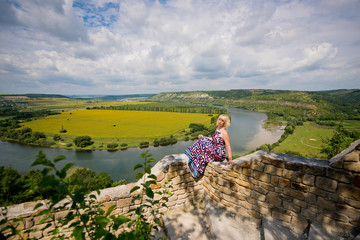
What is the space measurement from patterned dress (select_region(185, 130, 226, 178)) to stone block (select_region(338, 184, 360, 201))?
2139 mm

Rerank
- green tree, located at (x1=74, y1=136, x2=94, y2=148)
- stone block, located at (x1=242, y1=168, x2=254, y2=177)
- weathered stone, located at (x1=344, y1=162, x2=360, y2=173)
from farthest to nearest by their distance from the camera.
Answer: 1. green tree, located at (x1=74, y1=136, x2=94, y2=148)
2. stone block, located at (x1=242, y1=168, x2=254, y2=177)
3. weathered stone, located at (x1=344, y1=162, x2=360, y2=173)

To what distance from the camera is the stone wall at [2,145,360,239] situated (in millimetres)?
2500

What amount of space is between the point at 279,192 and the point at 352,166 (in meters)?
1.22

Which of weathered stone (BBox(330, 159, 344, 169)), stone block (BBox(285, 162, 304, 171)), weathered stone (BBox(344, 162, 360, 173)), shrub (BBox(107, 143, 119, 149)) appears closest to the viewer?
weathered stone (BBox(344, 162, 360, 173))

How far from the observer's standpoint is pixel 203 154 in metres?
4.10

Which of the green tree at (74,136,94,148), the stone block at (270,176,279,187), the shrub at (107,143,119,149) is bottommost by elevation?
the shrub at (107,143,119,149)

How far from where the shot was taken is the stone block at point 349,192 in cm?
240

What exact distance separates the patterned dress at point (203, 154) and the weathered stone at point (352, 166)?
215 centimetres

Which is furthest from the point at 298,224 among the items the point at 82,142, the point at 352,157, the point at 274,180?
the point at 82,142

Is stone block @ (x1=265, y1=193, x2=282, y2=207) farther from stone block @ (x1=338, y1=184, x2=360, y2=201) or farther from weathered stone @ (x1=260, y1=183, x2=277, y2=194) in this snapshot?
stone block @ (x1=338, y1=184, x2=360, y2=201)

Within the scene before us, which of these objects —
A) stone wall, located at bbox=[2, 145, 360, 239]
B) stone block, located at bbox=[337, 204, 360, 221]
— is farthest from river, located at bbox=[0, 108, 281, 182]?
stone block, located at bbox=[337, 204, 360, 221]

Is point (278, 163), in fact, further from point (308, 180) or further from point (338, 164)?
point (338, 164)

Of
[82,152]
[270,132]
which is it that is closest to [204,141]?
[82,152]

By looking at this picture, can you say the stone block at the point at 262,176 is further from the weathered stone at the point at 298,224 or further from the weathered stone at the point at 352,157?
the weathered stone at the point at 352,157
